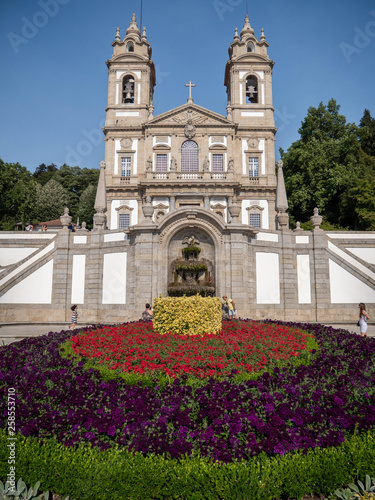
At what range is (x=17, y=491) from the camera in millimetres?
3471

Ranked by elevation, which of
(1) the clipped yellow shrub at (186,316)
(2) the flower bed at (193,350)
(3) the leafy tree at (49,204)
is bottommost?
(2) the flower bed at (193,350)

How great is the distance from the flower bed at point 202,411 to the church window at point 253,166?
1143 inches

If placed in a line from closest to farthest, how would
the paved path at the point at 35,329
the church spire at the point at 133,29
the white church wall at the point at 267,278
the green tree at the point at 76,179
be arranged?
the paved path at the point at 35,329, the white church wall at the point at 267,278, the church spire at the point at 133,29, the green tree at the point at 76,179

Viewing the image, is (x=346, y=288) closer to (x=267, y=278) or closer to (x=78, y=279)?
(x=267, y=278)

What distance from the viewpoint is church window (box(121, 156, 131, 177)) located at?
1344 inches

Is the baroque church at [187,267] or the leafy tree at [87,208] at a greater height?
the leafy tree at [87,208]

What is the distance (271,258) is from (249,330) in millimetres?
7810

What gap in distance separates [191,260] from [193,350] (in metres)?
8.99

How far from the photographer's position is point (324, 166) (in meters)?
35.9

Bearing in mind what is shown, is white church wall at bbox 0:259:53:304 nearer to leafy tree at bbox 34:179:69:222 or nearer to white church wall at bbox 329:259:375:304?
white church wall at bbox 329:259:375:304

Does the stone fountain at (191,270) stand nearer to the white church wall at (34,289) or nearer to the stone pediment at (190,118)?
the white church wall at (34,289)

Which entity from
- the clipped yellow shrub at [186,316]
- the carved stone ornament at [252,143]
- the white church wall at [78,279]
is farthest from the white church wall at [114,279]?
the carved stone ornament at [252,143]

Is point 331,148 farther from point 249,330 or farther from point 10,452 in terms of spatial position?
point 10,452

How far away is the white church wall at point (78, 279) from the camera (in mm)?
17547
